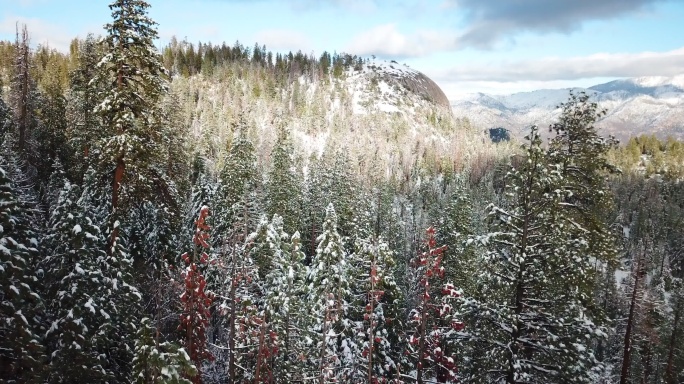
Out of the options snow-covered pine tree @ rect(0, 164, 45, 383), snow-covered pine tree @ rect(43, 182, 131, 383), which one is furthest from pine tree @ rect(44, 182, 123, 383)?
snow-covered pine tree @ rect(0, 164, 45, 383)

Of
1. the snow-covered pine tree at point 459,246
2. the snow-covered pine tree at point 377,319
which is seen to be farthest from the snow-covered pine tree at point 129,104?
the snow-covered pine tree at point 459,246

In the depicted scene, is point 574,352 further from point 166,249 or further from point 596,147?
point 166,249

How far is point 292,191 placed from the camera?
43.2 m

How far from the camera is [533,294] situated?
44.9 ft

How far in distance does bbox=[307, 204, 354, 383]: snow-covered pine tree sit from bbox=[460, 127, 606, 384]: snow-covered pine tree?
8.72 metres

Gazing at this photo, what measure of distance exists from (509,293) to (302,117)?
145437 mm

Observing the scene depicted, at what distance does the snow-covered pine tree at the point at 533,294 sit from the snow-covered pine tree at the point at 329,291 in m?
8.72

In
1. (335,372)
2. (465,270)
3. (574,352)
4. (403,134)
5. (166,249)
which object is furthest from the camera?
(403,134)

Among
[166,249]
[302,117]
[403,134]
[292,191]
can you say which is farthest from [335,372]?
[403,134]

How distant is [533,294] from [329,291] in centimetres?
1121

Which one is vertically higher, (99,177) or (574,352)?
(99,177)

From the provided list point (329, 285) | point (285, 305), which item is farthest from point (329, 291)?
point (285, 305)

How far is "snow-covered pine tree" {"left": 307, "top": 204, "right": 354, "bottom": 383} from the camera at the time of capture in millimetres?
21288

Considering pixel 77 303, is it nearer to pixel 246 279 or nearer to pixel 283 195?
pixel 246 279
